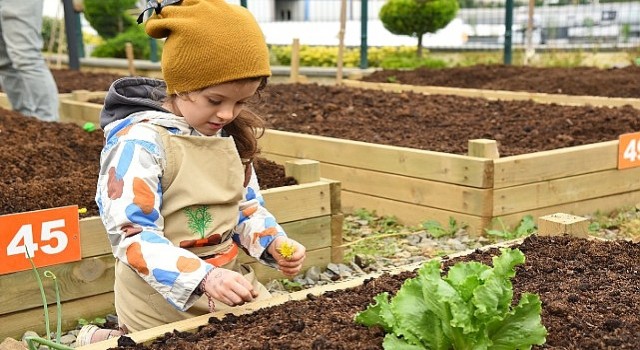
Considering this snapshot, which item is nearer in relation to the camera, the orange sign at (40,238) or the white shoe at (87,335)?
the white shoe at (87,335)

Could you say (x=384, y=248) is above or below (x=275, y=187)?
below

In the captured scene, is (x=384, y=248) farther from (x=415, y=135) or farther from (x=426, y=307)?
(x=426, y=307)

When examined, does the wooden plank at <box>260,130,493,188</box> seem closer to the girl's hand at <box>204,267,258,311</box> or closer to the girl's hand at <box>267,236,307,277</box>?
the girl's hand at <box>267,236,307,277</box>

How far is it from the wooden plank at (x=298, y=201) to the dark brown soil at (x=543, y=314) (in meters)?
1.30

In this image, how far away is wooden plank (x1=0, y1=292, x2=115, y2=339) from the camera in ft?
11.3

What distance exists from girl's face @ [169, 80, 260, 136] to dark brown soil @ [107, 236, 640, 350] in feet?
1.92

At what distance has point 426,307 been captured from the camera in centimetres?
214

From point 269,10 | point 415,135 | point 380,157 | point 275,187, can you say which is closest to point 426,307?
point 275,187

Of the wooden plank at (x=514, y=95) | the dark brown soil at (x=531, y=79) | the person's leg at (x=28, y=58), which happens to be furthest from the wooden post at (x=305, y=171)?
the dark brown soil at (x=531, y=79)

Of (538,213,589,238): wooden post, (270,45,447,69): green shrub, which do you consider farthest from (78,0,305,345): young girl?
(270,45,447,69): green shrub

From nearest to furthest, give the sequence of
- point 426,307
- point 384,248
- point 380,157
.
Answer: point 426,307 < point 384,248 < point 380,157

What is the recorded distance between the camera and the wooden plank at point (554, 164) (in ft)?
16.1

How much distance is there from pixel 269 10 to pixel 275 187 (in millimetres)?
15265

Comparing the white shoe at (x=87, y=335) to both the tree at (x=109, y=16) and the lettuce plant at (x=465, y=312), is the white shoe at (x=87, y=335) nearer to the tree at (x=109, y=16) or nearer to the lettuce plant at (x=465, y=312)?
the lettuce plant at (x=465, y=312)
